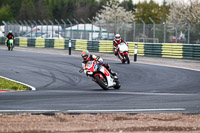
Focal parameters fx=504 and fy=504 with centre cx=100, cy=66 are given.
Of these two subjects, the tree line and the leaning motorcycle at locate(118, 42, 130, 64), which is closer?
the leaning motorcycle at locate(118, 42, 130, 64)

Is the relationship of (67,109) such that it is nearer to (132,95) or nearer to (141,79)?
(132,95)

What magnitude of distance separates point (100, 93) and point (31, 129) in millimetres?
6040

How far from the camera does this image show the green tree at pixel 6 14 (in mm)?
118363

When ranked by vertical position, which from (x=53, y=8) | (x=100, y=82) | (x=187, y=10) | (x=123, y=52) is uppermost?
(x=53, y=8)

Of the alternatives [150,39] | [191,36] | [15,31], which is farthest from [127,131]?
[15,31]

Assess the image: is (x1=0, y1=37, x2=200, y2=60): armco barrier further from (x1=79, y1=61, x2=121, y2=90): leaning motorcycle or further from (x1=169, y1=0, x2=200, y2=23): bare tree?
(x1=169, y1=0, x2=200, y2=23): bare tree

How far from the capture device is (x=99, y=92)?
45.5 feet

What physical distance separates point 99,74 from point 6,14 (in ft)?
358

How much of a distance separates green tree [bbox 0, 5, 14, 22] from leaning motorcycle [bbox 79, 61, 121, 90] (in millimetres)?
104320

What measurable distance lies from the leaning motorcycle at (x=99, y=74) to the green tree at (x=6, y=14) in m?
104

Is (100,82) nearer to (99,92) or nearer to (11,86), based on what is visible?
(99,92)

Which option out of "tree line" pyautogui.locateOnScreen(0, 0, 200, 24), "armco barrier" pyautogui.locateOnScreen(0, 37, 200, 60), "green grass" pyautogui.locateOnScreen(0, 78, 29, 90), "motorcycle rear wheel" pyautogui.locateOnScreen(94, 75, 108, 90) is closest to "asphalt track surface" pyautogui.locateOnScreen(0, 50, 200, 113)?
"motorcycle rear wheel" pyautogui.locateOnScreen(94, 75, 108, 90)

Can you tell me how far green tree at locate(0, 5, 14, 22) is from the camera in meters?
118

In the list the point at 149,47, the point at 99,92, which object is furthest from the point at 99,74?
the point at 149,47
